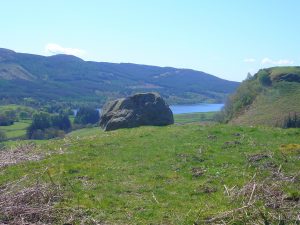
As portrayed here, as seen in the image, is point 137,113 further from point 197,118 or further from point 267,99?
point 197,118

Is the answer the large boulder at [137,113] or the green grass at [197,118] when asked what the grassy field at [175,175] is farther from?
the green grass at [197,118]

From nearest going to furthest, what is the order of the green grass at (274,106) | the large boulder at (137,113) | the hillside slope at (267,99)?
the large boulder at (137,113) < the green grass at (274,106) < the hillside slope at (267,99)

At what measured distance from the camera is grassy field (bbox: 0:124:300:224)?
12.5m

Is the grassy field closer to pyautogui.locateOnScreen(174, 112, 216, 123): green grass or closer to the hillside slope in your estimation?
the hillside slope

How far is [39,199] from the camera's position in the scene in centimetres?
1330

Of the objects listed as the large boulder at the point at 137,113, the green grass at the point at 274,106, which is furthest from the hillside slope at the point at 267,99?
the large boulder at the point at 137,113

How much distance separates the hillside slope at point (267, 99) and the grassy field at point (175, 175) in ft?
97.4

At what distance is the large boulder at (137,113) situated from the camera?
3562 cm

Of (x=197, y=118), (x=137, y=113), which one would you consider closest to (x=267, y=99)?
(x=137, y=113)

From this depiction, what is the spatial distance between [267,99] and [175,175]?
51599 mm

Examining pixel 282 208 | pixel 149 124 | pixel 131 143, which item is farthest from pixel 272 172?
pixel 149 124

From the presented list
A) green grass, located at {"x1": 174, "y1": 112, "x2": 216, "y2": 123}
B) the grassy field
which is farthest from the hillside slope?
green grass, located at {"x1": 174, "y1": 112, "x2": 216, "y2": 123}

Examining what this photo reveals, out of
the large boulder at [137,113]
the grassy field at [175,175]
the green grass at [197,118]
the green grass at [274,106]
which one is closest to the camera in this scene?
the grassy field at [175,175]

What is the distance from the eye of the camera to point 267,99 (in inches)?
2586
